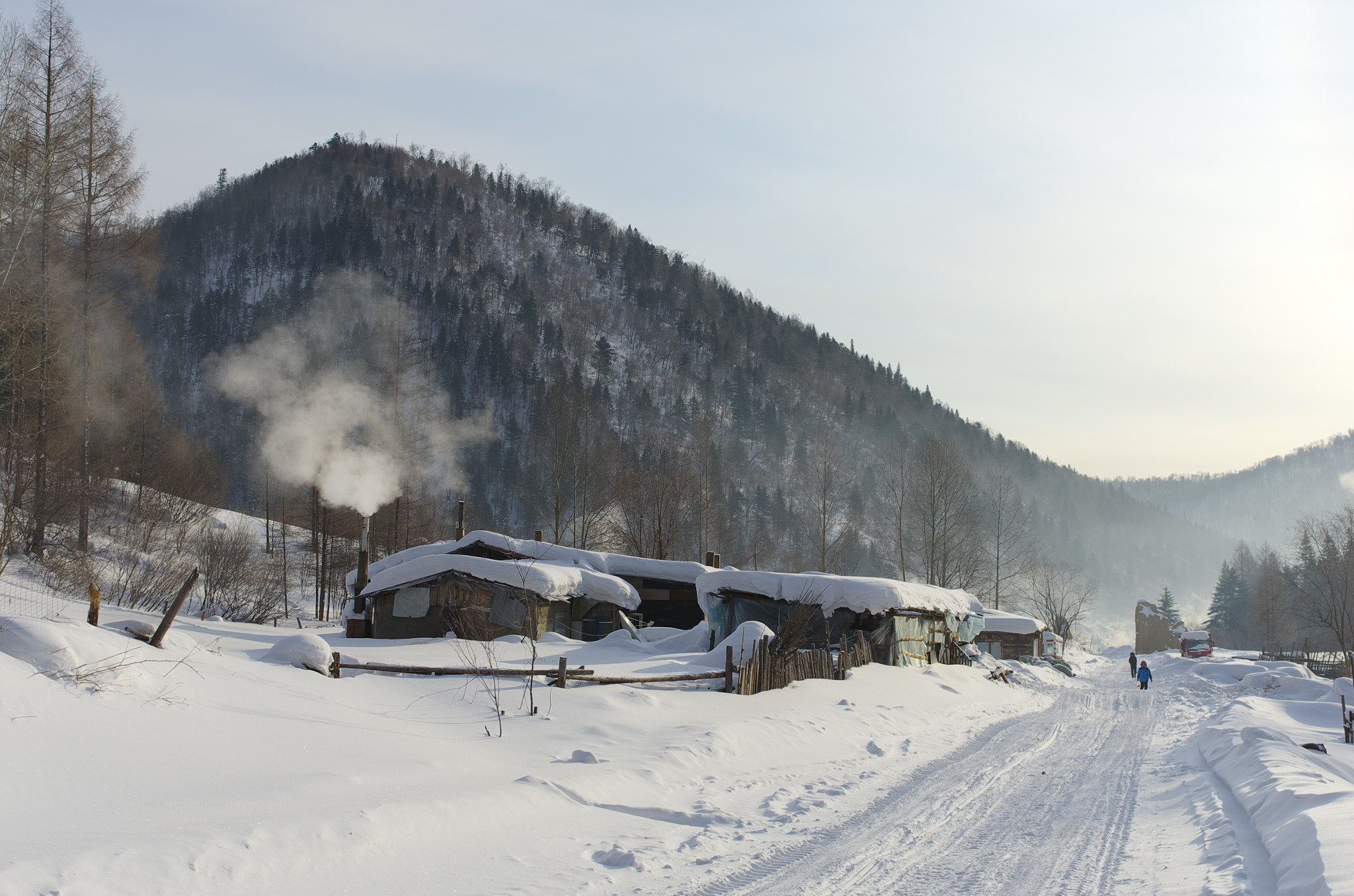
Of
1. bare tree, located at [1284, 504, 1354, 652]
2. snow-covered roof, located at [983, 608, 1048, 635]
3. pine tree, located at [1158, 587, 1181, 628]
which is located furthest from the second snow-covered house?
pine tree, located at [1158, 587, 1181, 628]

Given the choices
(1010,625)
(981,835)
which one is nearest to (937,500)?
(1010,625)

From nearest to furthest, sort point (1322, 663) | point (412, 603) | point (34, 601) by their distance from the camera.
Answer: point (34, 601), point (412, 603), point (1322, 663)

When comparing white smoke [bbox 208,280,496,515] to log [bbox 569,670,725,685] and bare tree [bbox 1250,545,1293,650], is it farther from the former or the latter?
bare tree [bbox 1250,545,1293,650]

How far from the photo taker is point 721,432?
104812mm

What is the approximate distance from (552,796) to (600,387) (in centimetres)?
9740

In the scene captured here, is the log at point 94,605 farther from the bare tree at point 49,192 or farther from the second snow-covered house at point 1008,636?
the second snow-covered house at point 1008,636

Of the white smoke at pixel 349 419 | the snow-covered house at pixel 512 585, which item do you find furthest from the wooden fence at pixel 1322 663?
the white smoke at pixel 349 419

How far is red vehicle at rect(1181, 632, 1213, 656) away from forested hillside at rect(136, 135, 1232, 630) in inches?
532

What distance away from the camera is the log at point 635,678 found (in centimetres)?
1412

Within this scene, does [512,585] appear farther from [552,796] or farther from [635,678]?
[552,796]

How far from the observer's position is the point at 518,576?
86.2 feet

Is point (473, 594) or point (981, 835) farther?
point (473, 594)

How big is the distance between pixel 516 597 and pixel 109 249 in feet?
61.0

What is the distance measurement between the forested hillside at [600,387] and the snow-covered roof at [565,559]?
1131 cm
